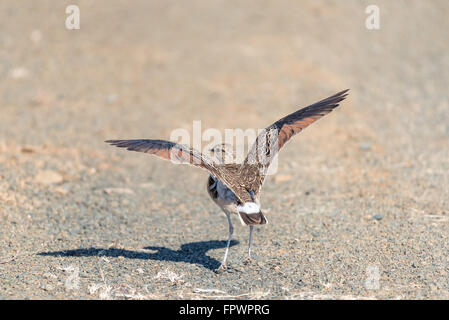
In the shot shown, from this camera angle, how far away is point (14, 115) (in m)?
12.8

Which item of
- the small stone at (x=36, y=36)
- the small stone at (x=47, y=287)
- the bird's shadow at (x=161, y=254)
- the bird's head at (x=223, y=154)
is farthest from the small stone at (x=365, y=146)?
the small stone at (x=36, y=36)

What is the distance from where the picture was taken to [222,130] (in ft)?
40.8

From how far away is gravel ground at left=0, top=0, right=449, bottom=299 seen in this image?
655 centimetres

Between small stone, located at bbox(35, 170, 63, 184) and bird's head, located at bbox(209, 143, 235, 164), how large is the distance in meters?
3.38

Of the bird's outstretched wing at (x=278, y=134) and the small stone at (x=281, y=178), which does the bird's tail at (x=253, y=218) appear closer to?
the bird's outstretched wing at (x=278, y=134)

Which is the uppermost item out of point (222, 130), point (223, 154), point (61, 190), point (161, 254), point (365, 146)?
point (222, 130)

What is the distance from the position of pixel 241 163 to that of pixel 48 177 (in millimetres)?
3919

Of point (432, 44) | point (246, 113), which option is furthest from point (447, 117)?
Answer: point (432, 44)

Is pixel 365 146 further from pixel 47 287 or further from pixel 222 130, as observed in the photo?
pixel 47 287

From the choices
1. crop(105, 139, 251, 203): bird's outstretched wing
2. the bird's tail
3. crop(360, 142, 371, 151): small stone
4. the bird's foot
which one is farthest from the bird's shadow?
crop(360, 142, 371, 151): small stone

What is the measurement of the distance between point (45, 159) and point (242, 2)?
9746 millimetres

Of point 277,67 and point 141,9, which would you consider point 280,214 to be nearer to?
point 277,67

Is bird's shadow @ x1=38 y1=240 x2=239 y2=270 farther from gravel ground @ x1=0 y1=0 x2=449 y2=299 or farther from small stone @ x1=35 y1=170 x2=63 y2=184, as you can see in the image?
small stone @ x1=35 y1=170 x2=63 y2=184

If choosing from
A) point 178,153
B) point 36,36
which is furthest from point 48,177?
point 36,36
